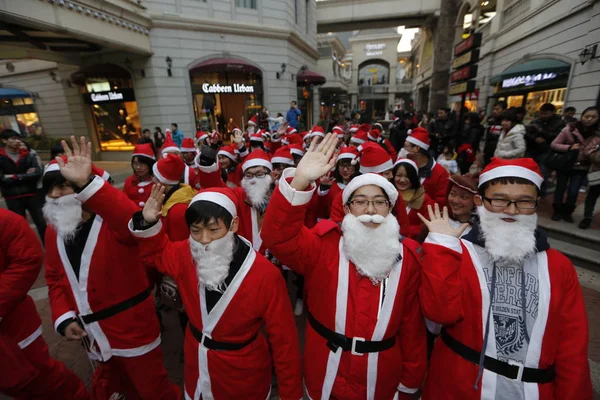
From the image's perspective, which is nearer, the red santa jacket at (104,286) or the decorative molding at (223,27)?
the red santa jacket at (104,286)

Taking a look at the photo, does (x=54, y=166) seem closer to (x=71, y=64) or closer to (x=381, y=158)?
(x=381, y=158)

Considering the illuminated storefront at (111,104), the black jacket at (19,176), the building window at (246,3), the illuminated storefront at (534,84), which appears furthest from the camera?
the building window at (246,3)

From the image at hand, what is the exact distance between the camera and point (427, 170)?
4.17m

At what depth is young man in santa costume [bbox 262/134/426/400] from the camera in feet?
5.42

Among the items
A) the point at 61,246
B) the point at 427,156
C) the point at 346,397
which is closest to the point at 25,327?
the point at 61,246

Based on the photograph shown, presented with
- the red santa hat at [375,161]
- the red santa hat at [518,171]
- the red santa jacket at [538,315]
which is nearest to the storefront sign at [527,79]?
the red santa hat at [375,161]

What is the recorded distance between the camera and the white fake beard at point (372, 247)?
1.65 m

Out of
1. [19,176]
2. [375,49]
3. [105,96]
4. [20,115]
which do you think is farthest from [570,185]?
[375,49]

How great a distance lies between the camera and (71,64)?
43.6 feet

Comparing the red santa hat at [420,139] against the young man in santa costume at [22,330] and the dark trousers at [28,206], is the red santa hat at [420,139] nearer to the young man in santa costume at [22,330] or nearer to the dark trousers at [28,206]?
the young man in santa costume at [22,330]

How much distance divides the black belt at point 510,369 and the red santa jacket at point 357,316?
9.6 inches

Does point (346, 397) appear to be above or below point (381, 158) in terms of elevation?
below

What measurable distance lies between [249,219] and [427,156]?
291 centimetres

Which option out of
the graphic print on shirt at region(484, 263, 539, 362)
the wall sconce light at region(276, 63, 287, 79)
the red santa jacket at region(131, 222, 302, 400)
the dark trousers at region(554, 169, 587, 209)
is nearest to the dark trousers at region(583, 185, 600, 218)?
the dark trousers at region(554, 169, 587, 209)
